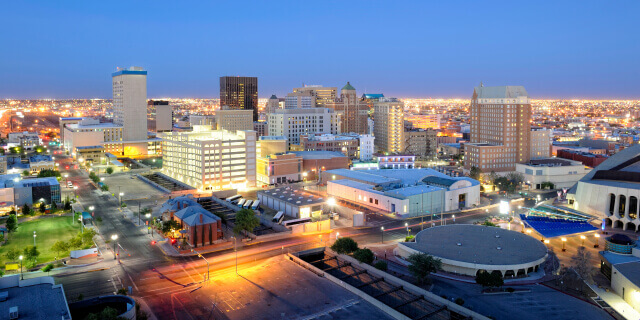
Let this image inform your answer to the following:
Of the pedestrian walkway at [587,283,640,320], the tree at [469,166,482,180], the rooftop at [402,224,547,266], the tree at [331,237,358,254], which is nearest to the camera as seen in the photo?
the pedestrian walkway at [587,283,640,320]

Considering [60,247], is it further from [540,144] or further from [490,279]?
[540,144]

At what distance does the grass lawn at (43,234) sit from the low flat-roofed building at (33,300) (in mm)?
15159

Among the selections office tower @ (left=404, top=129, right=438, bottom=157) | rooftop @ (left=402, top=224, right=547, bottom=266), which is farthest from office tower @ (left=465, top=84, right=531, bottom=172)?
rooftop @ (left=402, top=224, right=547, bottom=266)

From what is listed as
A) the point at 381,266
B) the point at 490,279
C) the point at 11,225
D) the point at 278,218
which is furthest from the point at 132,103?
the point at 490,279

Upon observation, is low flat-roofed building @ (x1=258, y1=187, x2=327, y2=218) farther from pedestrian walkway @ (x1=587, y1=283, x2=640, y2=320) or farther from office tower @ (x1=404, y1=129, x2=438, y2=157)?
office tower @ (x1=404, y1=129, x2=438, y2=157)

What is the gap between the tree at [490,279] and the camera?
144 feet

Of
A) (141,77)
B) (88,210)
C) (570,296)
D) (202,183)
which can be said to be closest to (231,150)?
(202,183)

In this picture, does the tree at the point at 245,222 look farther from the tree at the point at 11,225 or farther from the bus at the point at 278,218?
the tree at the point at 11,225

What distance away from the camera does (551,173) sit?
10088cm

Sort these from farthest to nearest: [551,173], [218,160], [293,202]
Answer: [551,173] < [218,160] < [293,202]

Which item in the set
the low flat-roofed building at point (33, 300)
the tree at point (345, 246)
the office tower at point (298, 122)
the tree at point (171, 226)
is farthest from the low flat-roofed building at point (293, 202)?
the office tower at point (298, 122)

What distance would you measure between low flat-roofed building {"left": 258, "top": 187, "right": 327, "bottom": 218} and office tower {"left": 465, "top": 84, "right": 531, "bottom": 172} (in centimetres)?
4837

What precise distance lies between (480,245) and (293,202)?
2905cm

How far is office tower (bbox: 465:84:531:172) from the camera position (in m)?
109
